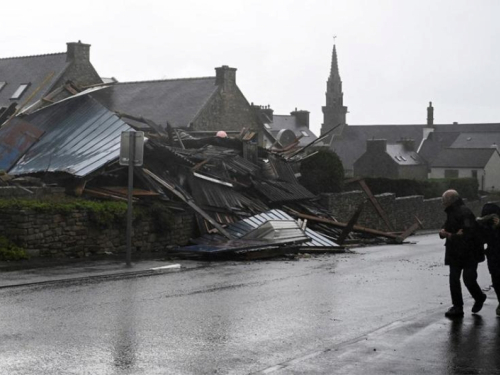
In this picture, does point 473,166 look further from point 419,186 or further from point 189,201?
point 189,201

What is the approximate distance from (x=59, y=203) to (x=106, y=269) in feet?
9.59

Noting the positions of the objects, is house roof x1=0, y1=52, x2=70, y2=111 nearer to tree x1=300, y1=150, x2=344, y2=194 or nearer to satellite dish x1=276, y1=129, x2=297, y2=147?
tree x1=300, y1=150, x2=344, y2=194

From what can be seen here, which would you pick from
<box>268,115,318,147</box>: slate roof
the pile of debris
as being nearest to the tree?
the pile of debris

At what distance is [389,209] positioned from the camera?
130ft

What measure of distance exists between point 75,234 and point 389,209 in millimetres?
23262

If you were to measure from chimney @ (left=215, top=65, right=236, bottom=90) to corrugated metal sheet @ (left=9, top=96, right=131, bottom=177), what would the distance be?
93.4 ft

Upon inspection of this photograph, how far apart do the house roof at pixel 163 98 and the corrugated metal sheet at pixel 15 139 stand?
25174mm

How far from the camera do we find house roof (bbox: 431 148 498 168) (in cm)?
8900

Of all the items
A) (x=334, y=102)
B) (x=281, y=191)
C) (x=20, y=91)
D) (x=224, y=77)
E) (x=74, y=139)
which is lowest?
(x=281, y=191)

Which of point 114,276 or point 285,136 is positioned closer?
point 114,276

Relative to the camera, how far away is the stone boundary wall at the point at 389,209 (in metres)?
33.6

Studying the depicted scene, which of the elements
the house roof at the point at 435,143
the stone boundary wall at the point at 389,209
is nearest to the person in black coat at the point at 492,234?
the stone boundary wall at the point at 389,209

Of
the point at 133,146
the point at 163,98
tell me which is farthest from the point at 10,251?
the point at 163,98

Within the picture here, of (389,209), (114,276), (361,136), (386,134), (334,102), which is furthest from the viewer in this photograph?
(334,102)
